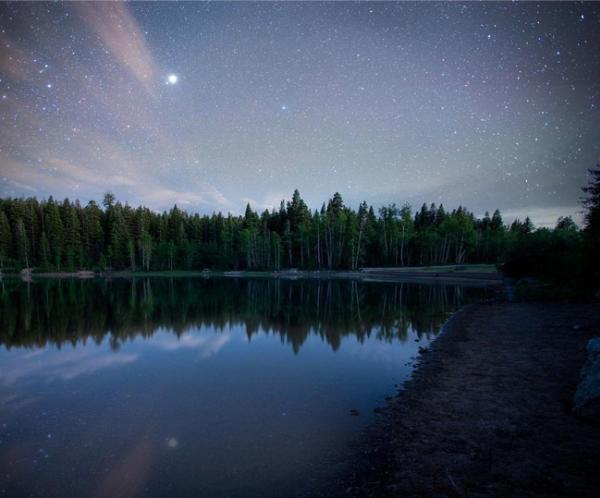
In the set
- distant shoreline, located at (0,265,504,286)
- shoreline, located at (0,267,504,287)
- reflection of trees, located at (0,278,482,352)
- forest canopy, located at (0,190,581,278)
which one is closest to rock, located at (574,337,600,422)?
reflection of trees, located at (0,278,482,352)

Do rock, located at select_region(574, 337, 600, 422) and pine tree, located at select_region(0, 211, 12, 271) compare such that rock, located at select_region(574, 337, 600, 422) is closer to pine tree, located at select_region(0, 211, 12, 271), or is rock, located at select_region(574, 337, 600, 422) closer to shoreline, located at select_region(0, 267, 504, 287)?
shoreline, located at select_region(0, 267, 504, 287)

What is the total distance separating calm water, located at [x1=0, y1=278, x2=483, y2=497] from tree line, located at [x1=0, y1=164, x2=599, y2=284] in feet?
227

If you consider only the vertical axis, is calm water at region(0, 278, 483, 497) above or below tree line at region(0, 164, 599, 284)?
below

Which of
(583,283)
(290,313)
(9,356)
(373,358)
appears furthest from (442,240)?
(9,356)

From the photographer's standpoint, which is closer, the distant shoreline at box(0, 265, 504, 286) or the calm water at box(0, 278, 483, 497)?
the calm water at box(0, 278, 483, 497)

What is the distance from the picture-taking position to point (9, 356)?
14023mm

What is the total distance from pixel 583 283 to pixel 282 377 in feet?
82.2

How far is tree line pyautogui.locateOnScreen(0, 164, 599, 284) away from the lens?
89.4 m

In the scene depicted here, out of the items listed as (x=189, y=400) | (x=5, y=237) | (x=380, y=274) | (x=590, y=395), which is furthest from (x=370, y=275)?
(x=5, y=237)

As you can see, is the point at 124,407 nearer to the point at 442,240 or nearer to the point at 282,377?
the point at 282,377

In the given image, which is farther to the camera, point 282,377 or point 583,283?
point 583,283

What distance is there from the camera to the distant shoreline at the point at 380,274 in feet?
177

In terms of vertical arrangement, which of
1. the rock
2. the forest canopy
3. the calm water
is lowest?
the calm water

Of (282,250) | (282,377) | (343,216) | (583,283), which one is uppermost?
(343,216)
